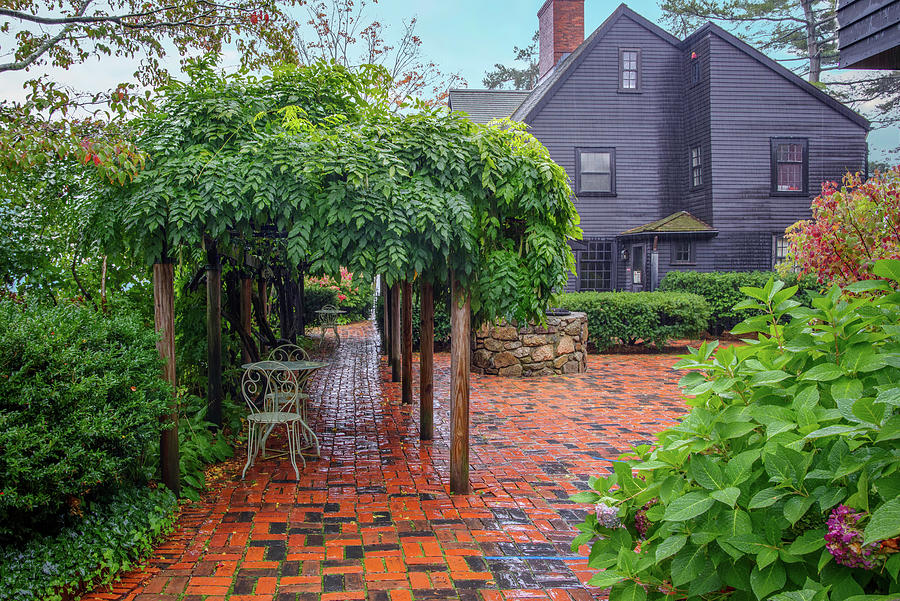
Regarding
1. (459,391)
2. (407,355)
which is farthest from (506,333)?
(459,391)

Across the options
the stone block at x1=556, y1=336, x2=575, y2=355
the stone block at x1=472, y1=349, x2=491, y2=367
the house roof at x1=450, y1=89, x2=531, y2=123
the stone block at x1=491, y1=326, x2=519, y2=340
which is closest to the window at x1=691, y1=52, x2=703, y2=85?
the house roof at x1=450, y1=89, x2=531, y2=123

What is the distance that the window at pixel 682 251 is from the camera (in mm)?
18219

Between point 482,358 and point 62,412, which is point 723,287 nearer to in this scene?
point 482,358

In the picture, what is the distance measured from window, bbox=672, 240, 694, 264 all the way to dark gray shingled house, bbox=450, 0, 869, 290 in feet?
0.14

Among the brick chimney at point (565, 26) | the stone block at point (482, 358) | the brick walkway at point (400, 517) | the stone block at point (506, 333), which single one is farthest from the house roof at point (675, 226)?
the brick walkway at point (400, 517)

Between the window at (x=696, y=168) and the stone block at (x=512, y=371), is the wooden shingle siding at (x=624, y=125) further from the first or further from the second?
the stone block at (x=512, y=371)

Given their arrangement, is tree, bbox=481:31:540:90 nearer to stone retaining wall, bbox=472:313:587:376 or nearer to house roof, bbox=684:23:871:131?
house roof, bbox=684:23:871:131

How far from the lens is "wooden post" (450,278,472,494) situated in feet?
16.1

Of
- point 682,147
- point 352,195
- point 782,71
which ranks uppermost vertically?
point 782,71

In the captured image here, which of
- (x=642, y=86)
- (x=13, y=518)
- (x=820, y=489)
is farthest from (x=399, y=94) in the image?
(x=820, y=489)

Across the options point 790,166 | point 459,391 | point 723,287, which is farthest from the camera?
point 790,166

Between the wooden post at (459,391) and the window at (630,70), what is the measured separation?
53.2 ft

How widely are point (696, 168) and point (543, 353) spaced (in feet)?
36.4

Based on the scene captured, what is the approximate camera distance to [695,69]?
18.7 meters
